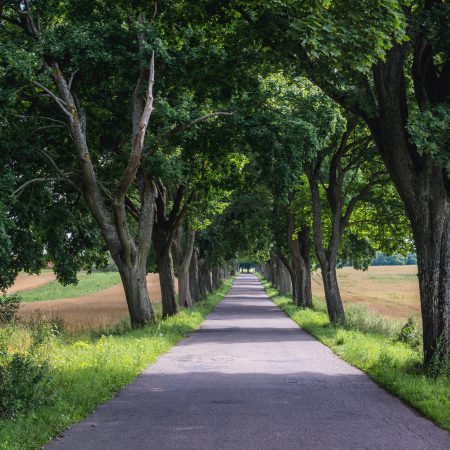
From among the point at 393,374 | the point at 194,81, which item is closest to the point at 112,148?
the point at 194,81

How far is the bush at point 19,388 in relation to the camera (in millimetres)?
7227

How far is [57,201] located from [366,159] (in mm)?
10410

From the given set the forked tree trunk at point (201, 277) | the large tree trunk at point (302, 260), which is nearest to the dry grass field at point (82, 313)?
the forked tree trunk at point (201, 277)

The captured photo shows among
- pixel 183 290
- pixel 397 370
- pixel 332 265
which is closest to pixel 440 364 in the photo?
pixel 397 370

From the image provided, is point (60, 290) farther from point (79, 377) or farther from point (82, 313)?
point (79, 377)

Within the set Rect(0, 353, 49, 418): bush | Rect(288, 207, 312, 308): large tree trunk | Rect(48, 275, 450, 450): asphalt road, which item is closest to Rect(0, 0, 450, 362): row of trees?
Rect(48, 275, 450, 450): asphalt road

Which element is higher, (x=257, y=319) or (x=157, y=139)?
(x=157, y=139)

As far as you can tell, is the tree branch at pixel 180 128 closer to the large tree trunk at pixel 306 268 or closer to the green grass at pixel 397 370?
the green grass at pixel 397 370

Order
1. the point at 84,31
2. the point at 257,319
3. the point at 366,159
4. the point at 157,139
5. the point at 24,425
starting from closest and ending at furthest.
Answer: the point at 24,425
the point at 84,31
the point at 157,139
the point at 366,159
the point at 257,319

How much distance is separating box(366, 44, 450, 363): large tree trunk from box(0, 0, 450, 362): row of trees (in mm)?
24

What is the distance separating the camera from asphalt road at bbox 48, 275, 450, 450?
657 cm

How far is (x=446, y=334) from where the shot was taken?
10.6m

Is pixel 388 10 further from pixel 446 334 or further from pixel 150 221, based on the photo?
pixel 150 221

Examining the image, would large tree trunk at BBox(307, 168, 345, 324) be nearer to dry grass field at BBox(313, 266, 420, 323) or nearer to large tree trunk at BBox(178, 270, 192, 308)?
dry grass field at BBox(313, 266, 420, 323)
